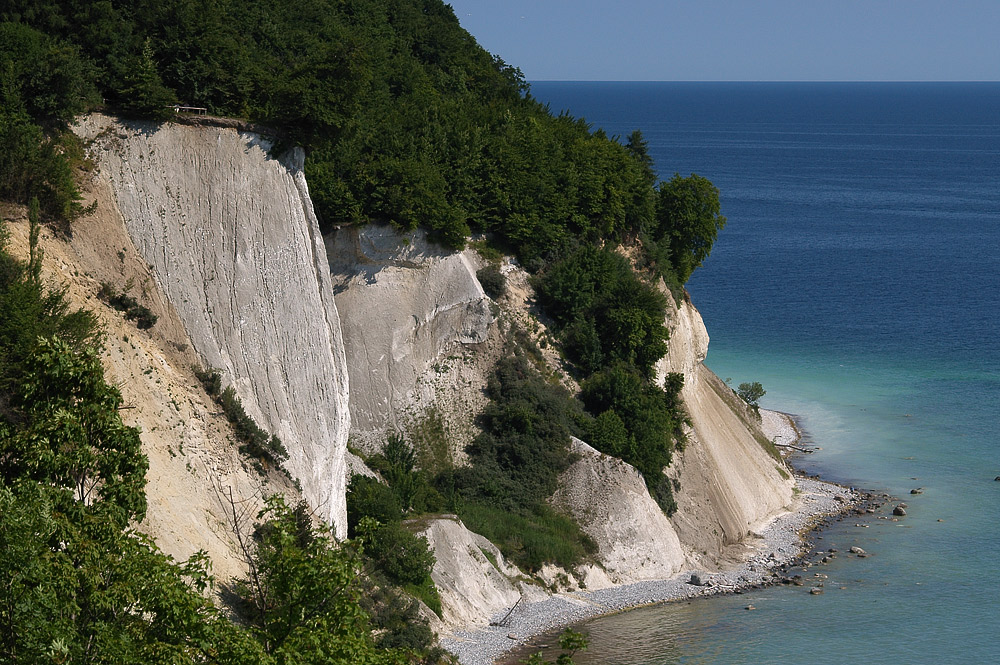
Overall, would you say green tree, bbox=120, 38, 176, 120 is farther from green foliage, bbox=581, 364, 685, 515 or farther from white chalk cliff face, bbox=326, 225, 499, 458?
green foliage, bbox=581, 364, 685, 515

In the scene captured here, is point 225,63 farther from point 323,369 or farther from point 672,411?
point 672,411

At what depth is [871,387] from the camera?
248 ft

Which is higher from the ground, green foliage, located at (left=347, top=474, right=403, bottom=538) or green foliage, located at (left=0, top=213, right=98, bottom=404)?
green foliage, located at (left=0, top=213, right=98, bottom=404)

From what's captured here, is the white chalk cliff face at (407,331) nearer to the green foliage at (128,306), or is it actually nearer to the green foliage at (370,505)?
the green foliage at (370,505)

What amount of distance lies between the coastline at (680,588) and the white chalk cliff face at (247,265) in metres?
5.57

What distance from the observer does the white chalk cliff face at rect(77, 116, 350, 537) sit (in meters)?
30.8

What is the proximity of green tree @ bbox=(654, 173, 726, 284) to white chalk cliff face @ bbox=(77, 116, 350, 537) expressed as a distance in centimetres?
2572

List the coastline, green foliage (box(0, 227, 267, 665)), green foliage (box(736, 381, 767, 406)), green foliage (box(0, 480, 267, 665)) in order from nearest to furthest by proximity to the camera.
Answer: green foliage (box(0, 480, 267, 665)) < green foliage (box(0, 227, 267, 665)) < the coastline < green foliage (box(736, 381, 767, 406))

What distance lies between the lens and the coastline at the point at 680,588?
34.4 meters

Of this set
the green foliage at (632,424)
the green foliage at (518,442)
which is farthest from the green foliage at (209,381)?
the green foliage at (632,424)

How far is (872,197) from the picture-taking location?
14750 centimetres

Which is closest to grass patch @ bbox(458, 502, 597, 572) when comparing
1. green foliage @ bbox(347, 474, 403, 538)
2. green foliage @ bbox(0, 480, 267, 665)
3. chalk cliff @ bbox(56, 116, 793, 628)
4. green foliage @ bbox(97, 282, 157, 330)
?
chalk cliff @ bbox(56, 116, 793, 628)

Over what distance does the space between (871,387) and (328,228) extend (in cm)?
4645

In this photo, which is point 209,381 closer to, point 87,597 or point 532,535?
point 87,597
